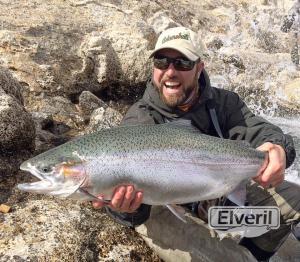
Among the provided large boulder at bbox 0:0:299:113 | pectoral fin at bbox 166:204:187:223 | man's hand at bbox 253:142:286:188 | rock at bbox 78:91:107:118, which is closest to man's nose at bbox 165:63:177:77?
man's hand at bbox 253:142:286:188

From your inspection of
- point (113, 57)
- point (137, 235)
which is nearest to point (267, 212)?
point (137, 235)

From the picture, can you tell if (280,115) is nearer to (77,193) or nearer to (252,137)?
(252,137)

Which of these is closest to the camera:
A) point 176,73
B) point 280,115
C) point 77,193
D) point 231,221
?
point 77,193

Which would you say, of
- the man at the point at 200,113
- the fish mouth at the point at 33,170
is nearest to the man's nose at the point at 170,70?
the man at the point at 200,113

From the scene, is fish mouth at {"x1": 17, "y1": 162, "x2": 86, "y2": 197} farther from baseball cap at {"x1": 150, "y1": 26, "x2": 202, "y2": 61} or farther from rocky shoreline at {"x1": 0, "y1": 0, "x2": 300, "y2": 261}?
baseball cap at {"x1": 150, "y1": 26, "x2": 202, "y2": 61}

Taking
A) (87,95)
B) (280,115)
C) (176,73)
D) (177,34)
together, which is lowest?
(280,115)
